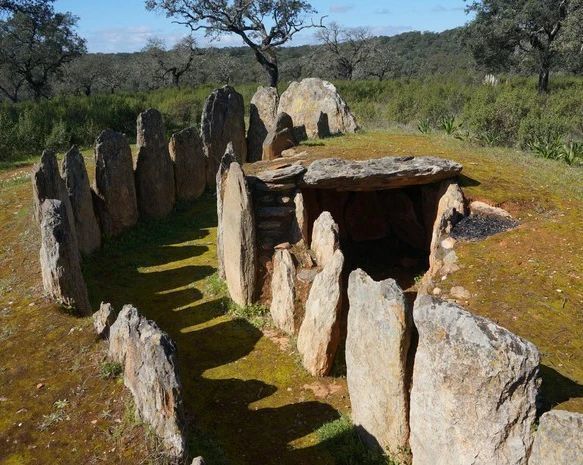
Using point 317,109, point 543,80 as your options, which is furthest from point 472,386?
point 543,80

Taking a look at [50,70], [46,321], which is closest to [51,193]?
[46,321]

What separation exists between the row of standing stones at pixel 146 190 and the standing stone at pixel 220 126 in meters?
0.03

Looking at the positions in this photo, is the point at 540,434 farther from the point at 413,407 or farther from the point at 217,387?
the point at 217,387

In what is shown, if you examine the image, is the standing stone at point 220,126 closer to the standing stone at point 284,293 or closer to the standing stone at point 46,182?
the standing stone at point 46,182

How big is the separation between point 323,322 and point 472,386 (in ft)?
10.5

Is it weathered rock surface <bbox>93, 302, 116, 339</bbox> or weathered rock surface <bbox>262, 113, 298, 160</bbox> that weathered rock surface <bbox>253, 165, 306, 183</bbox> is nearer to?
weathered rock surface <bbox>93, 302, 116, 339</bbox>

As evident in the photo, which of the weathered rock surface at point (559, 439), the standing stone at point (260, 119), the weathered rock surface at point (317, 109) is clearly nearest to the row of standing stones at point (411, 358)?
the weathered rock surface at point (559, 439)

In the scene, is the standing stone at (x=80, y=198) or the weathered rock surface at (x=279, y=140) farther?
the weathered rock surface at (x=279, y=140)

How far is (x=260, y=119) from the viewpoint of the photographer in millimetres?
18250

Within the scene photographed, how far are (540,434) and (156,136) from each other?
11.3 metres

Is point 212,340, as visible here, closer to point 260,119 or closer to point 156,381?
point 156,381

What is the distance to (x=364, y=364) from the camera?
6391mm

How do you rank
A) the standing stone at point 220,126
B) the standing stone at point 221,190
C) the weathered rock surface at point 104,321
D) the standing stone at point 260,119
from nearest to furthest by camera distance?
1. the weathered rock surface at point 104,321
2. the standing stone at point 221,190
3. the standing stone at point 220,126
4. the standing stone at point 260,119

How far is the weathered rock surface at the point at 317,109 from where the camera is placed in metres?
18.6
